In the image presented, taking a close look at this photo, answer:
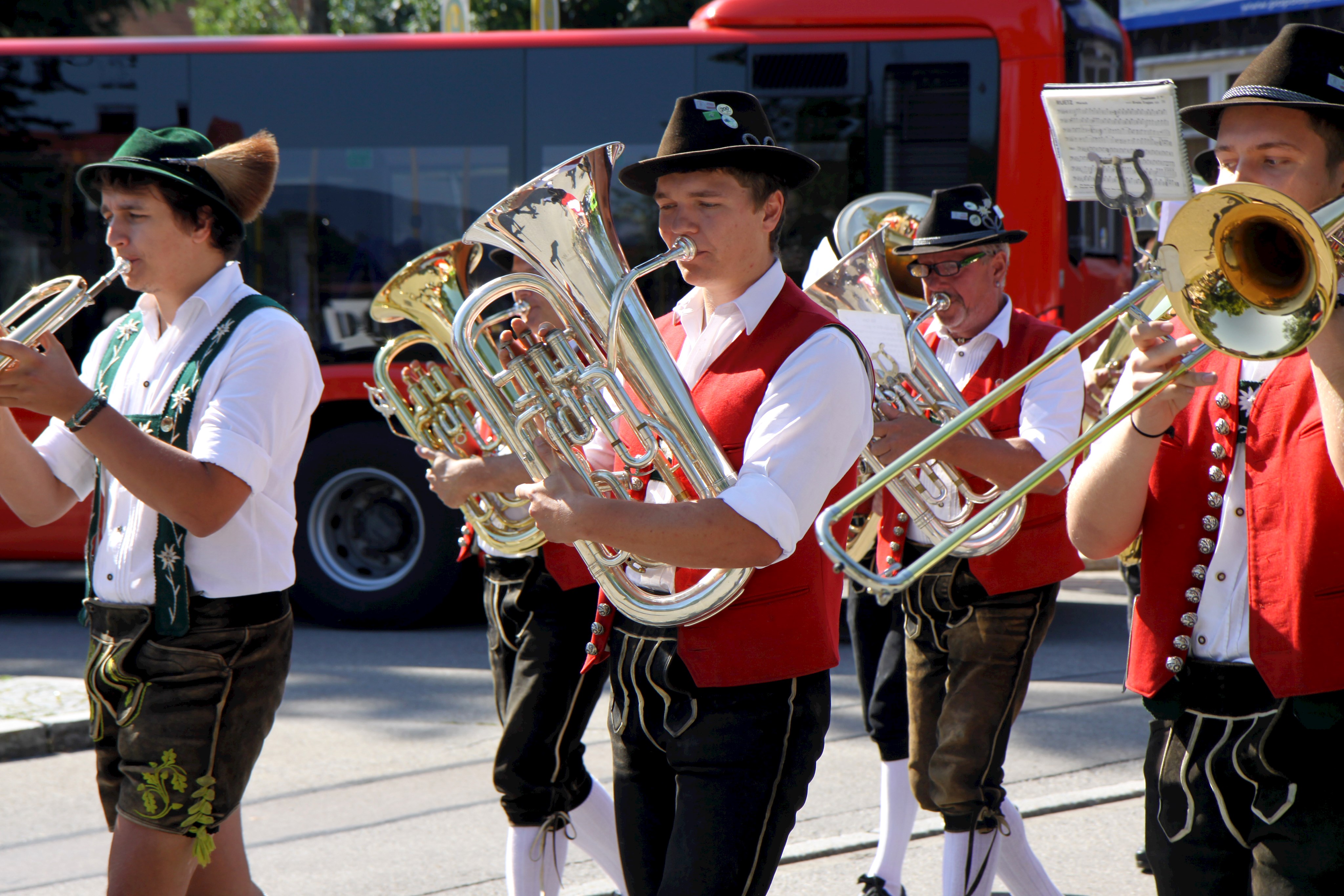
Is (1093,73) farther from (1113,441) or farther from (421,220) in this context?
(1113,441)

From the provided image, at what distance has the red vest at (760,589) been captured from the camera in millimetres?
2363

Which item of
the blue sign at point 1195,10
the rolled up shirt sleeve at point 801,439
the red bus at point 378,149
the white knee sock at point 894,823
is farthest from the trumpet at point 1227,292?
the blue sign at point 1195,10

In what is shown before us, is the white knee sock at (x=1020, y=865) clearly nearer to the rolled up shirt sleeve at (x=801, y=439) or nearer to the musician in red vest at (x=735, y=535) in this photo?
the musician in red vest at (x=735, y=535)

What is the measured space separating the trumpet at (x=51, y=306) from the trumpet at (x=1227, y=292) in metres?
1.53

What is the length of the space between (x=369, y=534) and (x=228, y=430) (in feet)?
17.5

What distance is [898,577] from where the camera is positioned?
1966 millimetres

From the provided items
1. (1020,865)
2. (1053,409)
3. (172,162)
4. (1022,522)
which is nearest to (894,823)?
(1020,865)

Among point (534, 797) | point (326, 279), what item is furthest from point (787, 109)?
point (534, 797)

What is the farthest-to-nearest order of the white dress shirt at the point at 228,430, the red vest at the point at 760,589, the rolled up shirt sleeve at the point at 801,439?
the white dress shirt at the point at 228,430 → the red vest at the point at 760,589 → the rolled up shirt sleeve at the point at 801,439

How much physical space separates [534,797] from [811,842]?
1228 millimetres

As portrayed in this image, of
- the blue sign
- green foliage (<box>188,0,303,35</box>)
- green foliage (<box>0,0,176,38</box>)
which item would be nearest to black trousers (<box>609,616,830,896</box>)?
the blue sign

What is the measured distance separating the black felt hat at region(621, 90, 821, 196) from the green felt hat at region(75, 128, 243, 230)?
3.01 ft

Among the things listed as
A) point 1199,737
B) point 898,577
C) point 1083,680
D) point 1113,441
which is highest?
point 1113,441

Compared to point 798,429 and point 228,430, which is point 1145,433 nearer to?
point 798,429
